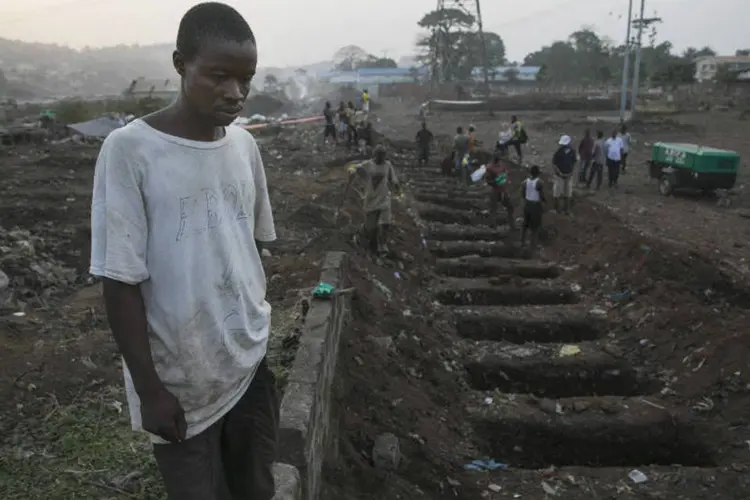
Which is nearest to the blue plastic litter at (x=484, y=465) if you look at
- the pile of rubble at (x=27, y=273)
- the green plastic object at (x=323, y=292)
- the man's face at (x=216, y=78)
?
the green plastic object at (x=323, y=292)

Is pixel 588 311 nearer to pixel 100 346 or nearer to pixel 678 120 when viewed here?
pixel 100 346

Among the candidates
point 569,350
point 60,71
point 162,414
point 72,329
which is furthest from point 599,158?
point 60,71

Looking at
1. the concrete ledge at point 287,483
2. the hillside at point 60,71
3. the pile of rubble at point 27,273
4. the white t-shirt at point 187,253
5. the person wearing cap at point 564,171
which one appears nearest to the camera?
the white t-shirt at point 187,253

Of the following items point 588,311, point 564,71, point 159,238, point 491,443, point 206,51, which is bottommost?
point 491,443

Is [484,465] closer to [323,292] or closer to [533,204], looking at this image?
[323,292]

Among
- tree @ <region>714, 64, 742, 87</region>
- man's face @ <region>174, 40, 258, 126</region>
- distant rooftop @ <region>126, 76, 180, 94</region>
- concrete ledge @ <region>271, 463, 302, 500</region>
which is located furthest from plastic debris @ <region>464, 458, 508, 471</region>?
tree @ <region>714, 64, 742, 87</region>

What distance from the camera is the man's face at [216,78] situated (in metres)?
1.55

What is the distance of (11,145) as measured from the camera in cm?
1948

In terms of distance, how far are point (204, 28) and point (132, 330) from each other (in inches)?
30.4

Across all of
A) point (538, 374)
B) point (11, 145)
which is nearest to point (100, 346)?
point (538, 374)

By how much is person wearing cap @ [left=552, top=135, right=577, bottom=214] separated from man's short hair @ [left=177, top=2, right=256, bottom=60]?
10.1 meters

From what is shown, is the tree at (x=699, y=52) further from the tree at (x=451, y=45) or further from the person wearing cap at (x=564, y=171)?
the person wearing cap at (x=564, y=171)

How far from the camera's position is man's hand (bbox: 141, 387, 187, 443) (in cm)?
147

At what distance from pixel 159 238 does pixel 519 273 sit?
8545 mm
